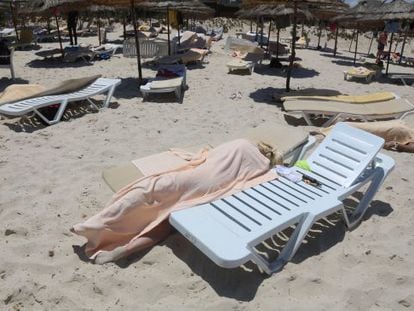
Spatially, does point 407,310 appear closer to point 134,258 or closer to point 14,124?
point 134,258

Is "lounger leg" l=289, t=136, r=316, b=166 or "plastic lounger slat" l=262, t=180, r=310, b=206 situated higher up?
"plastic lounger slat" l=262, t=180, r=310, b=206

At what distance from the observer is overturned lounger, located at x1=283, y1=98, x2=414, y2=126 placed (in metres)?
5.45

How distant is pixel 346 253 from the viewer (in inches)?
108

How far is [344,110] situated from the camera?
554 centimetres

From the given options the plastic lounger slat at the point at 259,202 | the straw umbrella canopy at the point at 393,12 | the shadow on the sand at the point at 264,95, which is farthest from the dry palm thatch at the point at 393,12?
the plastic lounger slat at the point at 259,202

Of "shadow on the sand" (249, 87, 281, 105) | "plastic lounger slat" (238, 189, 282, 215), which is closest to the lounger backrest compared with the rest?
"plastic lounger slat" (238, 189, 282, 215)

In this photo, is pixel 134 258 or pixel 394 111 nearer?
pixel 134 258

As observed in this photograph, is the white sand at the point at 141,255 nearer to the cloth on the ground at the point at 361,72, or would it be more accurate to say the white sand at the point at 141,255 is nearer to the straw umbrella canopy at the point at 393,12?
the cloth on the ground at the point at 361,72

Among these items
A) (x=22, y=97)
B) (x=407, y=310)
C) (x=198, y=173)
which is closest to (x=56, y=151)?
(x=22, y=97)

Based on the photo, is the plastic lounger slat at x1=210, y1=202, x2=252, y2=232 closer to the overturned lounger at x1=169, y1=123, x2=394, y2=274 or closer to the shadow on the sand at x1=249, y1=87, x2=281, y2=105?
the overturned lounger at x1=169, y1=123, x2=394, y2=274

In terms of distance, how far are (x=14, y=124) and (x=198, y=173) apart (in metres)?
3.79

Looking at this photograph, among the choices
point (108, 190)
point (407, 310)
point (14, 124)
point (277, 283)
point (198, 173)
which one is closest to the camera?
point (407, 310)

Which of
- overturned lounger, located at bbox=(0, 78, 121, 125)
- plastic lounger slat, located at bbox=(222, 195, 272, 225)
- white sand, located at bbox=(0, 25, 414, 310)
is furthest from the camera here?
overturned lounger, located at bbox=(0, 78, 121, 125)

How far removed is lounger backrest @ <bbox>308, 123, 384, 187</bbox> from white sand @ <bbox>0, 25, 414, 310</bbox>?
1.42 feet
